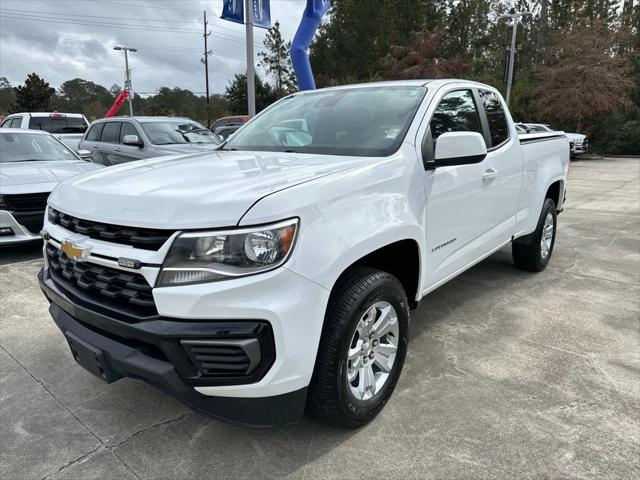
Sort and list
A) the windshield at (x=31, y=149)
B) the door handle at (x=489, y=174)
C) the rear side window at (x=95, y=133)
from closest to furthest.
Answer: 1. the door handle at (x=489, y=174)
2. the windshield at (x=31, y=149)
3. the rear side window at (x=95, y=133)

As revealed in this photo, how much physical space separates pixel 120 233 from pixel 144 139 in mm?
7334

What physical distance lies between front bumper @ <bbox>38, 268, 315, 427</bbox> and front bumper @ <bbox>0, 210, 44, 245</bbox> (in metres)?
3.87

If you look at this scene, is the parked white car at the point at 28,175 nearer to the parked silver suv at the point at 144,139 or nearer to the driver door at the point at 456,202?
the parked silver suv at the point at 144,139

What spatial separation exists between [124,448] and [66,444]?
0.30 meters

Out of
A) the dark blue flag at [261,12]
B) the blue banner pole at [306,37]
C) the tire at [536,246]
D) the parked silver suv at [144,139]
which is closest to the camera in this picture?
the tire at [536,246]

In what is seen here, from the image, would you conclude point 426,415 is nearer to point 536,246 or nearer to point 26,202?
point 536,246

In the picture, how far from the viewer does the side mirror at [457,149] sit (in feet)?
8.88

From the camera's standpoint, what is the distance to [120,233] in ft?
6.72

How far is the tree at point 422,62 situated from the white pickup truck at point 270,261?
27.9 m

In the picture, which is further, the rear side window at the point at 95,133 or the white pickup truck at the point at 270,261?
the rear side window at the point at 95,133

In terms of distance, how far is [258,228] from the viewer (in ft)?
6.19

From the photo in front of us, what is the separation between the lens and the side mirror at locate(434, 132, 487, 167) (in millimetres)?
2707

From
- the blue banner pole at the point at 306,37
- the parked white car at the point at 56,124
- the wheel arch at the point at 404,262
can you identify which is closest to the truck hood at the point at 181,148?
the parked white car at the point at 56,124

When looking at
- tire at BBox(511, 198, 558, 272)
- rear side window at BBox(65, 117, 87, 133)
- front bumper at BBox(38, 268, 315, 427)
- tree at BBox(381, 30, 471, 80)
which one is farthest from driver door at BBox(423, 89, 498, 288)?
tree at BBox(381, 30, 471, 80)
